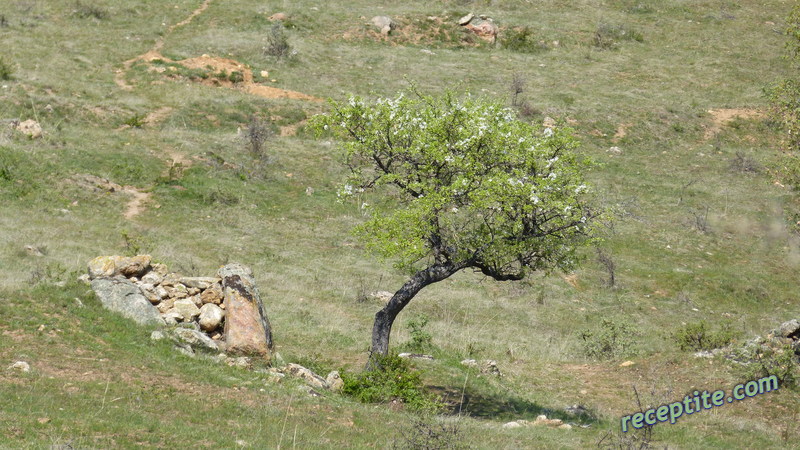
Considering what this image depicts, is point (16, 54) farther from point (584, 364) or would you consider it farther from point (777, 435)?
point (777, 435)

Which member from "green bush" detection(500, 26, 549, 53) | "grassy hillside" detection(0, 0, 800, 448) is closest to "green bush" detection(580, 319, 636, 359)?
"grassy hillside" detection(0, 0, 800, 448)

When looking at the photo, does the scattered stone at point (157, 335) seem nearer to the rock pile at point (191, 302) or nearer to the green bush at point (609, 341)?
the rock pile at point (191, 302)

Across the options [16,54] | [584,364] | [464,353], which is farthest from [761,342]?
[16,54]

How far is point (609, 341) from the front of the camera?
2423 cm

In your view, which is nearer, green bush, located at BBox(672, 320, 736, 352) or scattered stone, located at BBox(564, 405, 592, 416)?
scattered stone, located at BBox(564, 405, 592, 416)

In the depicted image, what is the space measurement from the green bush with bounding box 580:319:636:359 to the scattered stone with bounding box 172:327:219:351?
12.8 meters

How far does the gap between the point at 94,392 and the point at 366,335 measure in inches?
412

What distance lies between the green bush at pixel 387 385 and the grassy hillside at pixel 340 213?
0.79 m

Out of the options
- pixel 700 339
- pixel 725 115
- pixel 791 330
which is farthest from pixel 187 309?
pixel 725 115

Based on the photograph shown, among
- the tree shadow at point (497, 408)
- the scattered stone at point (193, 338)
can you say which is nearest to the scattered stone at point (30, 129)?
the scattered stone at point (193, 338)

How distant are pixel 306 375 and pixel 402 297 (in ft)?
9.73

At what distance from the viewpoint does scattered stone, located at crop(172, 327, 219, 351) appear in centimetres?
1733

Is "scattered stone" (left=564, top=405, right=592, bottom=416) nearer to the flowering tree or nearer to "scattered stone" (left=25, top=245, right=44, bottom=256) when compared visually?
the flowering tree

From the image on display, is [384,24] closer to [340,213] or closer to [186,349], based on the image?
[340,213]
